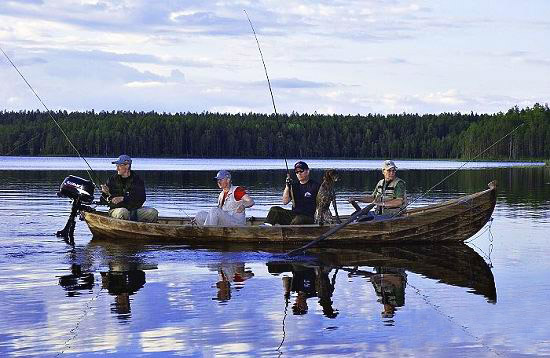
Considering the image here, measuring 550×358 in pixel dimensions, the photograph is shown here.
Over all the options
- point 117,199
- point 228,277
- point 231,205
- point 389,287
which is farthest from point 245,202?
point 389,287

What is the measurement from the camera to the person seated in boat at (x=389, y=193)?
19469 mm

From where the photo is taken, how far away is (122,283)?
14609mm

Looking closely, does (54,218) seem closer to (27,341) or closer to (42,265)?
(42,265)

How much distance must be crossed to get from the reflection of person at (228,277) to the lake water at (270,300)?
1.2 inches

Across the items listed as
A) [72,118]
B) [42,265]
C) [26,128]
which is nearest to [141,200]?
[42,265]

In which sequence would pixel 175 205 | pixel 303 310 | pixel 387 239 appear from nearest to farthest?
pixel 303 310
pixel 387 239
pixel 175 205

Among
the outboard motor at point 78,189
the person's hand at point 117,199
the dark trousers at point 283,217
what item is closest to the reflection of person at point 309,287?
the dark trousers at point 283,217

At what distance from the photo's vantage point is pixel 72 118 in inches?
7795

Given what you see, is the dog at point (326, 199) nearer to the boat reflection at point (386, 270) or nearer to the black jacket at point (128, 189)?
the boat reflection at point (386, 270)

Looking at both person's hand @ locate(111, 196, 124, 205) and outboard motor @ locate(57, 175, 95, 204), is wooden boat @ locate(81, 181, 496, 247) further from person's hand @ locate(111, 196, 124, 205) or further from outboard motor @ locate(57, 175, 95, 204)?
outboard motor @ locate(57, 175, 95, 204)

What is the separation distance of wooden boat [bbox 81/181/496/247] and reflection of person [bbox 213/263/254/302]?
275 cm

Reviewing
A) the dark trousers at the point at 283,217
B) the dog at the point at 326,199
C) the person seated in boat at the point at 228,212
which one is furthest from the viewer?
the dark trousers at the point at 283,217

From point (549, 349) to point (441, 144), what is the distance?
573 feet

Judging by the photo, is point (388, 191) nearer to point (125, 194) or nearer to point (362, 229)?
point (362, 229)
